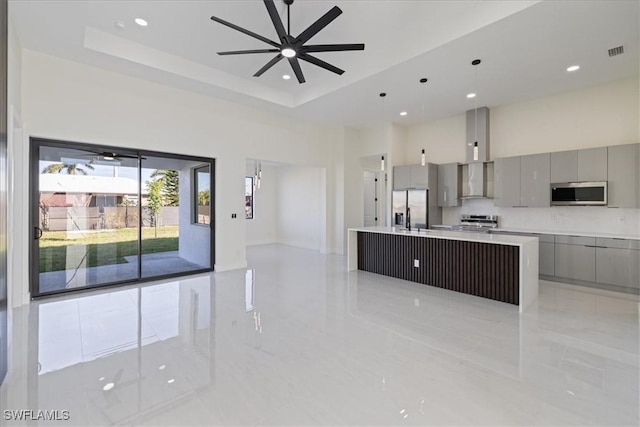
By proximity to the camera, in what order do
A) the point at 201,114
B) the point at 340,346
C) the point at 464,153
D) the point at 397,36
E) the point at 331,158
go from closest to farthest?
the point at 340,346
the point at 397,36
the point at 201,114
the point at 464,153
the point at 331,158

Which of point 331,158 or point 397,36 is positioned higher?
point 397,36

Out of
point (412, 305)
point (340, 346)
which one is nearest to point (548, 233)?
point (412, 305)

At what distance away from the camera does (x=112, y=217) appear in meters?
4.80

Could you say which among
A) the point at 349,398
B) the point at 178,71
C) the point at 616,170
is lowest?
the point at 349,398

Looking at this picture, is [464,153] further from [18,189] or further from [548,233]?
[18,189]

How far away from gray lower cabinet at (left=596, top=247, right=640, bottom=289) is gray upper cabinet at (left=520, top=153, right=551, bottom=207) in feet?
3.87

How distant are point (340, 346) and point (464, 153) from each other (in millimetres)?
5569

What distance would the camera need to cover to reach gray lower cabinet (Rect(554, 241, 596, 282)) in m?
4.55

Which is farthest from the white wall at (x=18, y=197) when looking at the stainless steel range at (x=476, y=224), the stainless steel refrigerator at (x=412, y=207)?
the stainless steel range at (x=476, y=224)

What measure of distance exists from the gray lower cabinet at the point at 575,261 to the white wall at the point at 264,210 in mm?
7746

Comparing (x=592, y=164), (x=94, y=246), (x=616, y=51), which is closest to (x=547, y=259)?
(x=592, y=164)

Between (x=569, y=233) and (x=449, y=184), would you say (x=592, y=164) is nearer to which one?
(x=569, y=233)


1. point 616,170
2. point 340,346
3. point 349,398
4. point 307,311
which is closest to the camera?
point 349,398

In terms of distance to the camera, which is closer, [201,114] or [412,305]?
[412,305]
